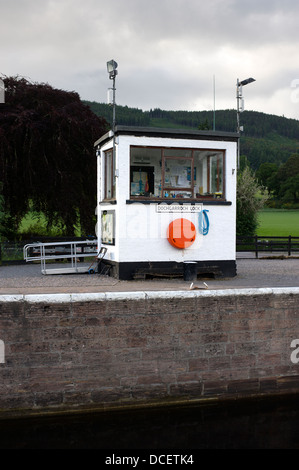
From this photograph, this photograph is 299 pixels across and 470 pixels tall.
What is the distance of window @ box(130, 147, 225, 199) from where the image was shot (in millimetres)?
14016

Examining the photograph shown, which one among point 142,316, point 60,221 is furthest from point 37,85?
point 142,316

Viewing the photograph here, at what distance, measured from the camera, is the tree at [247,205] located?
36.9 meters

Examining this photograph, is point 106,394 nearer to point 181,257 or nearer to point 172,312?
point 172,312

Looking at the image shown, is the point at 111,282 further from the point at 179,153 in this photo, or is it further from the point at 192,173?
the point at 179,153

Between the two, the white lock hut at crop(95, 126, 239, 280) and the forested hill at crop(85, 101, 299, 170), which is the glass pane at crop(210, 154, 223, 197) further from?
the forested hill at crop(85, 101, 299, 170)

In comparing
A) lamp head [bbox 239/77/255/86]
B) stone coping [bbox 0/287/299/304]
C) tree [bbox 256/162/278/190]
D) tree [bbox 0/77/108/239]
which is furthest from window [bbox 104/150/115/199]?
tree [bbox 256/162/278/190]

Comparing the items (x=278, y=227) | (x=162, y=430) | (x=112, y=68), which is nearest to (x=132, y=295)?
(x=162, y=430)

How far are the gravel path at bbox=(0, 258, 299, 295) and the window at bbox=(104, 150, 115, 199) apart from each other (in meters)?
2.20

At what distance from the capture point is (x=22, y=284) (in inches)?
492

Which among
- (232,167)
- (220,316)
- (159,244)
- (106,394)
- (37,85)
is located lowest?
(106,394)

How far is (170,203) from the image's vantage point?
13.8 meters

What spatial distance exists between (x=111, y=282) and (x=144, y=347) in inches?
139
